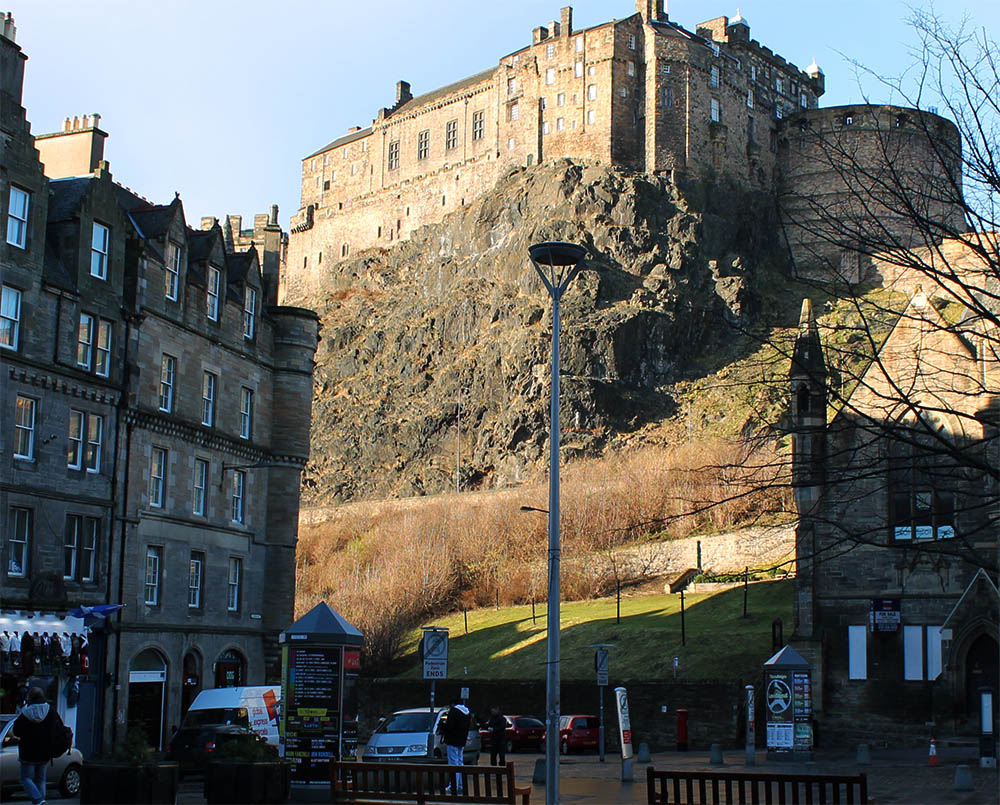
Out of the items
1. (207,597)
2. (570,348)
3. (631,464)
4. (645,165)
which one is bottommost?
(207,597)

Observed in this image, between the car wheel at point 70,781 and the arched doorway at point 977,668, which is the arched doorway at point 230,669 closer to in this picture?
the car wheel at point 70,781

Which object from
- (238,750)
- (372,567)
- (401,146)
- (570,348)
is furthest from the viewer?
(401,146)

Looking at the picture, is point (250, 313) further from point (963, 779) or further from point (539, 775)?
point (963, 779)

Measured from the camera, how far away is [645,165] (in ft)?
342

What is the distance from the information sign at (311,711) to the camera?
69.4ft

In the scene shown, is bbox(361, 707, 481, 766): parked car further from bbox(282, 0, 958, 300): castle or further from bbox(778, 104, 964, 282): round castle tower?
bbox(282, 0, 958, 300): castle

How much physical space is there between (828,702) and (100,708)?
62.5 feet

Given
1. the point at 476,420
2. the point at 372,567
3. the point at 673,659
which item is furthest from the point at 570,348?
the point at 673,659

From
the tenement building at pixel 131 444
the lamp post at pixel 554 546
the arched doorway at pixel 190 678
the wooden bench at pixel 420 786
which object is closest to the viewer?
the wooden bench at pixel 420 786

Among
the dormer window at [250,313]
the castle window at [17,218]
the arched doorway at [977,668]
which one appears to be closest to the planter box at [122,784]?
the castle window at [17,218]

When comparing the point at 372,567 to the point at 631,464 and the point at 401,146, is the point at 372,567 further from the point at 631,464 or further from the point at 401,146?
the point at 401,146

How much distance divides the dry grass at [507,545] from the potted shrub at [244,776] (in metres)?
38.4

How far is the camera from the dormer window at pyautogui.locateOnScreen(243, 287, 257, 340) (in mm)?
39312

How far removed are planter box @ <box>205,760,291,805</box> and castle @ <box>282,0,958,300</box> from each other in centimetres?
8260
